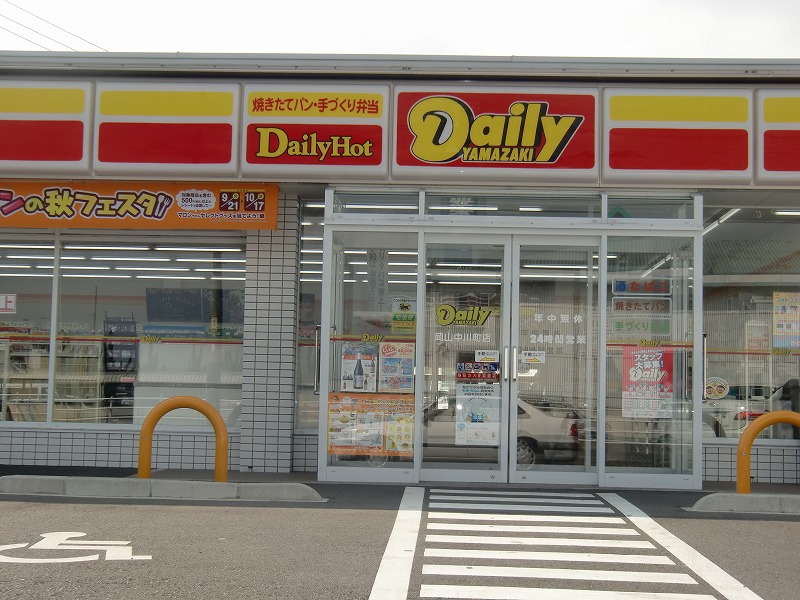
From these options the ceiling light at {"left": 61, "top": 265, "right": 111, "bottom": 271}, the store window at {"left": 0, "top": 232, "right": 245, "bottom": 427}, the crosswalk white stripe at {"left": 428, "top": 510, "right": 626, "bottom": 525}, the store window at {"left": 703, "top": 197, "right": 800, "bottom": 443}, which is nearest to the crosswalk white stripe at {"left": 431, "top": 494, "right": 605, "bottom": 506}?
the crosswalk white stripe at {"left": 428, "top": 510, "right": 626, "bottom": 525}

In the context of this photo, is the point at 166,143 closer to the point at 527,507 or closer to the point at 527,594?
the point at 527,507

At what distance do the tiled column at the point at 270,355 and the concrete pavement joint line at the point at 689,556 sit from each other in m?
4.01

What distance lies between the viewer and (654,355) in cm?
1004

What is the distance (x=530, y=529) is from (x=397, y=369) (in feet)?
9.85

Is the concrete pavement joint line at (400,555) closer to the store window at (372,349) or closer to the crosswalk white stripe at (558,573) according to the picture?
the crosswalk white stripe at (558,573)

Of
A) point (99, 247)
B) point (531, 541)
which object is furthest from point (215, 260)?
point (531, 541)

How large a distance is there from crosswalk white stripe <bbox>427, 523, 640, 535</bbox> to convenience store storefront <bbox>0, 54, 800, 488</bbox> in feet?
7.40

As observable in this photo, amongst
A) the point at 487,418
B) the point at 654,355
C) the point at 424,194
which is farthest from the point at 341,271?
the point at 654,355

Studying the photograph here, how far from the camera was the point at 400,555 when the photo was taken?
651cm

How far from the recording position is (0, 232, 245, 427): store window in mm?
11102

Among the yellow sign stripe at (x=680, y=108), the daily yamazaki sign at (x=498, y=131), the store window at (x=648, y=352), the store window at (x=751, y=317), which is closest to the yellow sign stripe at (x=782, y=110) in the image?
the yellow sign stripe at (x=680, y=108)

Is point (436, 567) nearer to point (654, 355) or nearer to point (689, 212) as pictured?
point (654, 355)

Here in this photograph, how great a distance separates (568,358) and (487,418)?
1216mm

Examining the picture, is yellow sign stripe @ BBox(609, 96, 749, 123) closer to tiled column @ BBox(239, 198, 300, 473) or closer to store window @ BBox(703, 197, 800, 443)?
store window @ BBox(703, 197, 800, 443)
